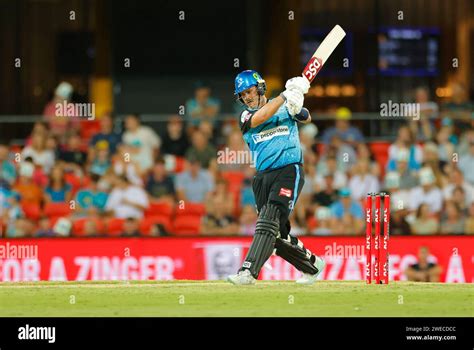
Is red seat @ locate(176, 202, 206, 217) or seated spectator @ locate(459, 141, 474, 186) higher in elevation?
seated spectator @ locate(459, 141, 474, 186)

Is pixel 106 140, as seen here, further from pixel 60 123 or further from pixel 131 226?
pixel 131 226

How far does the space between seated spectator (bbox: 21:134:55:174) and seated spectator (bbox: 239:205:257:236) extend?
9.92 ft

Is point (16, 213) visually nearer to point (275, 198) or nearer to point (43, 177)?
point (43, 177)

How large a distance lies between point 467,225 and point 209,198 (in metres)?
3.67

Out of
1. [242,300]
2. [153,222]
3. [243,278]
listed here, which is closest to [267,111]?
[243,278]

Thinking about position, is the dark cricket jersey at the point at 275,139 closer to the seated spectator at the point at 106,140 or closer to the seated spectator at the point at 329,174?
the seated spectator at the point at 329,174

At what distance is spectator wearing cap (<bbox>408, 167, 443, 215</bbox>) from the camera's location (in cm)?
1869

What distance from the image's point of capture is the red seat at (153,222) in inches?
735

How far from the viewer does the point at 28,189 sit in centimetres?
1911

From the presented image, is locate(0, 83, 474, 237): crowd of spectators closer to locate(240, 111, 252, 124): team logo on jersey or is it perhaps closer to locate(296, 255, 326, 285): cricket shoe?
locate(296, 255, 326, 285): cricket shoe

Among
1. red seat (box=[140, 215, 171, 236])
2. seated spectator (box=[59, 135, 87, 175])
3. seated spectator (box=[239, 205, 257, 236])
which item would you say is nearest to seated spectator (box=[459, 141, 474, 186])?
seated spectator (box=[239, 205, 257, 236])

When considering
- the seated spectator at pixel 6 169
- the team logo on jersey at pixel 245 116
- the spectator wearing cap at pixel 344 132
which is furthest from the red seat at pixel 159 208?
the team logo on jersey at pixel 245 116

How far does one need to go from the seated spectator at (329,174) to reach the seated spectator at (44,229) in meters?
3.85

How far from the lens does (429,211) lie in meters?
18.6
